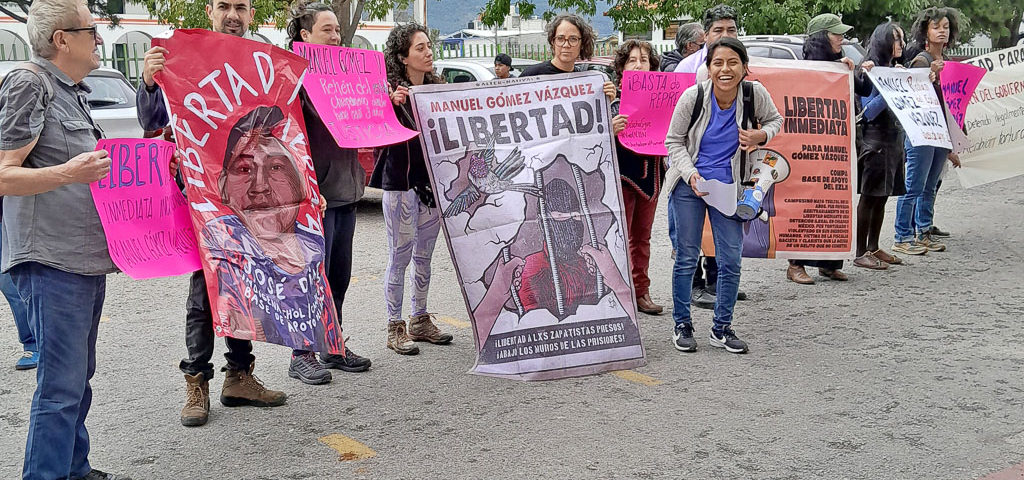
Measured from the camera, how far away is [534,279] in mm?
5121

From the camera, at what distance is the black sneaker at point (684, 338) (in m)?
5.66

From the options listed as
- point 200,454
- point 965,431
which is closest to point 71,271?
point 200,454

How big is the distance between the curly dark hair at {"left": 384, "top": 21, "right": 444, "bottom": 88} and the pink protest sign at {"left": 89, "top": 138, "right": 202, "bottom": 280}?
168cm

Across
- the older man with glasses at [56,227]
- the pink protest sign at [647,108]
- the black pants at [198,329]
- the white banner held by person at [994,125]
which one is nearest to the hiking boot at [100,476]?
the older man with glasses at [56,227]

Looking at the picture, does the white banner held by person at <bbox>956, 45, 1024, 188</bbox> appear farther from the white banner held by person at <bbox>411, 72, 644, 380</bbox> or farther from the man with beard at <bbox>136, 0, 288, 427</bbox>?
the man with beard at <bbox>136, 0, 288, 427</bbox>

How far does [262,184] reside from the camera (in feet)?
14.2

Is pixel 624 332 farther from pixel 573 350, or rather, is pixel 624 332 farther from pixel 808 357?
pixel 808 357

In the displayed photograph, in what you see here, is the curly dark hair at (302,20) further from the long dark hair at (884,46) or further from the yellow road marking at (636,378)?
the long dark hair at (884,46)

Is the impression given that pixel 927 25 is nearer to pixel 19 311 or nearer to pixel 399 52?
pixel 399 52

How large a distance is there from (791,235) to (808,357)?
1.42 m

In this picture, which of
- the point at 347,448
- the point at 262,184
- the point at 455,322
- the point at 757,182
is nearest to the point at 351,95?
the point at 262,184

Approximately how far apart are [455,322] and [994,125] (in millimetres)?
5125

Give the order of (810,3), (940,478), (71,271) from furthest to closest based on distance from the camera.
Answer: (810,3), (940,478), (71,271)

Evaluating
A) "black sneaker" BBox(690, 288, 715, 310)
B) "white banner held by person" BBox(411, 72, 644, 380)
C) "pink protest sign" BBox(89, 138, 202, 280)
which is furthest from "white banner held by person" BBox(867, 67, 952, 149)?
"pink protest sign" BBox(89, 138, 202, 280)
